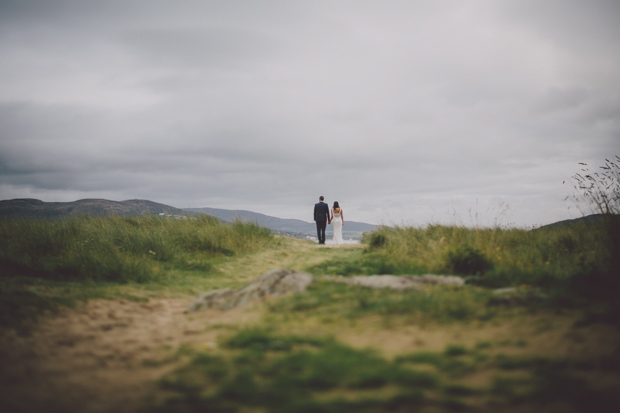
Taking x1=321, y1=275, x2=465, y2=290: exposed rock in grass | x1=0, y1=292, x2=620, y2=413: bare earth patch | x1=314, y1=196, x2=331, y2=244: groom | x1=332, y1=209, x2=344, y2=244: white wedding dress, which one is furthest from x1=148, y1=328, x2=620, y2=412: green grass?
x1=332, y1=209, x2=344, y2=244: white wedding dress

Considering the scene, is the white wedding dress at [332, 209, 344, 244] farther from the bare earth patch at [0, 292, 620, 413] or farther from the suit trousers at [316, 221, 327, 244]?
the bare earth patch at [0, 292, 620, 413]

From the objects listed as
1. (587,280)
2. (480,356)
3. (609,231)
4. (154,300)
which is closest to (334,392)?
(480,356)

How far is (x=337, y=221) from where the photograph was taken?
1762 centimetres

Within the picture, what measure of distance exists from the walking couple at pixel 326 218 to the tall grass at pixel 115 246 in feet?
11.0

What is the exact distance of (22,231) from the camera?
11547 mm

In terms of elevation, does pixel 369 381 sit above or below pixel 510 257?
below

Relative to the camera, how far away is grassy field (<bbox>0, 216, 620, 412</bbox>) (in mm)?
2408

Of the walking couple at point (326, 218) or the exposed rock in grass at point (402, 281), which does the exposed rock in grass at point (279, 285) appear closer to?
the exposed rock in grass at point (402, 281)

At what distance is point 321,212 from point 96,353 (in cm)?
1367

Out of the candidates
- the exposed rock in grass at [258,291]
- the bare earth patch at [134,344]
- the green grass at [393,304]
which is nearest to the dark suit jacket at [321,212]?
the exposed rock in grass at [258,291]

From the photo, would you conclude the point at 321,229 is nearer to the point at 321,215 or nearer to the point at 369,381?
the point at 321,215

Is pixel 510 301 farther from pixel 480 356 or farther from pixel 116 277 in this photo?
pixel 116 277

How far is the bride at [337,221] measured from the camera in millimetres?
17625

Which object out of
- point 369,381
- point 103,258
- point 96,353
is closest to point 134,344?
point 96,353
